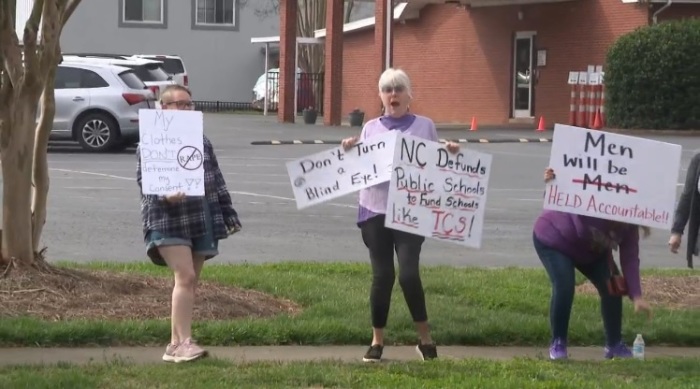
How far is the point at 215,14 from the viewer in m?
53.0

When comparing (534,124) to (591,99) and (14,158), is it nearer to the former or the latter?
(591,99)

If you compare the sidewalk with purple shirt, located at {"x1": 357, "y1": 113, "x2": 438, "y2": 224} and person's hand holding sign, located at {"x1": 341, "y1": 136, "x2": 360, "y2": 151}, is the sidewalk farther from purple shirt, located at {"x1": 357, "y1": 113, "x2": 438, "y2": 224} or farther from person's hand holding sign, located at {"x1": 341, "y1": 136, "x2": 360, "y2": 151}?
person's hand holding sign, located at {"x1": 341, "y1": 136, "x2": 360, "y2": 151}

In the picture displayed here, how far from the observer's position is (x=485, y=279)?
34.8 feet

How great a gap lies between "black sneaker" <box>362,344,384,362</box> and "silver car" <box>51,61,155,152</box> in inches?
693

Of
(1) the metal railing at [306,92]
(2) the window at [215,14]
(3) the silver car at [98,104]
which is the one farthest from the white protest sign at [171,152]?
(2) the window at [215,14]

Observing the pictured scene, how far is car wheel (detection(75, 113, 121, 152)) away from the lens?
25.0 meters

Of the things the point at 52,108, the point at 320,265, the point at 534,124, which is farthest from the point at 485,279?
the point at 534,124

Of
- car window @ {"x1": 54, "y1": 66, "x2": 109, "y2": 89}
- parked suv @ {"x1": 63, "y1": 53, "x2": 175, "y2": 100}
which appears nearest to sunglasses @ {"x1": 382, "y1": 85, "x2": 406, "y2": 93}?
car window @ {"x1": 54, "y1": 66, "x2": 109, "y2": 89}

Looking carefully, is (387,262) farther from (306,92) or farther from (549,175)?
(306,92)

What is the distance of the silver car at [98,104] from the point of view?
24750mm

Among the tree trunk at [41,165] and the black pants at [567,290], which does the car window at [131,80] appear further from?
the black pants at [567,290]

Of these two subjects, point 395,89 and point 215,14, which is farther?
point 215,14

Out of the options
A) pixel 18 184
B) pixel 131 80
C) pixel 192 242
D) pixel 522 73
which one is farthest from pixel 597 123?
pixel 192 242

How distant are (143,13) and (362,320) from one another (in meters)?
44.8
